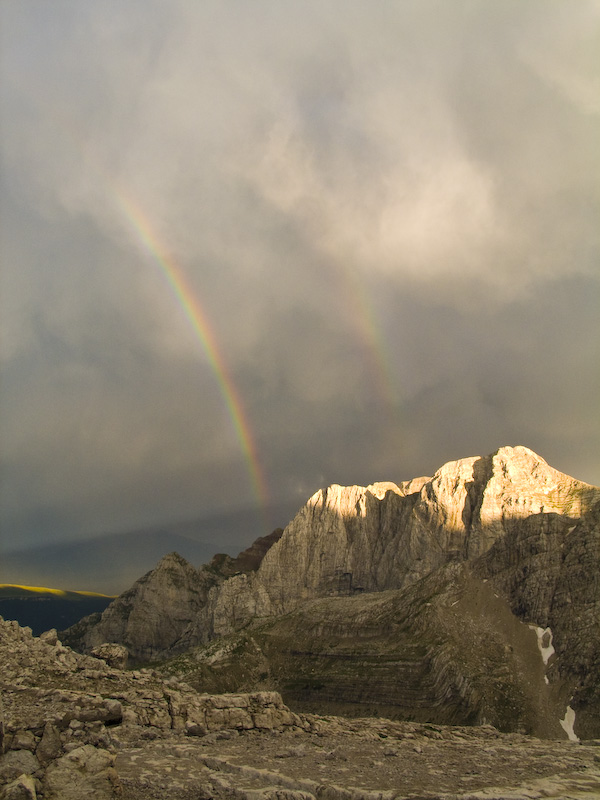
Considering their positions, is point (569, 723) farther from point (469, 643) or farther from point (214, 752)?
point (214, 752)

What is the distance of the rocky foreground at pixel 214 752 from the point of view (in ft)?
81.8

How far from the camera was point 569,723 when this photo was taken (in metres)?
98.6

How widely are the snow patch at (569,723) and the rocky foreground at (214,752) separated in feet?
121

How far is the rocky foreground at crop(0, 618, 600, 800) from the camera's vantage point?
2494cm

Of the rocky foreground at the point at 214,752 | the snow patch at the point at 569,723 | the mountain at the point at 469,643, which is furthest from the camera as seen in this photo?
the mountain at the point at 469,643

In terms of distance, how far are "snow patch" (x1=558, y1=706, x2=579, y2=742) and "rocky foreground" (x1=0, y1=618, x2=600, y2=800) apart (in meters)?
36.7

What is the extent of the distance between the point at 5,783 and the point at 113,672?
44860 millimetres

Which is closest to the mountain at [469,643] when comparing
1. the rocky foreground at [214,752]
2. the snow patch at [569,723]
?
the snow patch at [569,723]

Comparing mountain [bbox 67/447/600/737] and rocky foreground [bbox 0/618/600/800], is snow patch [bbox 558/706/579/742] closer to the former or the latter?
mountain [bbox 67/447/600/737]

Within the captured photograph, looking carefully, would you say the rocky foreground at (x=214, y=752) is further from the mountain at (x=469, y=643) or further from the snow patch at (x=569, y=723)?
the mountain at (x=469, y=643)

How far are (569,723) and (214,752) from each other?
8324 cm

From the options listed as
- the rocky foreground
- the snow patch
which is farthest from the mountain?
the rocky foreground

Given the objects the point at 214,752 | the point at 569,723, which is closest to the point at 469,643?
the point at 569,723

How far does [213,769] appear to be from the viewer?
1312 inches
